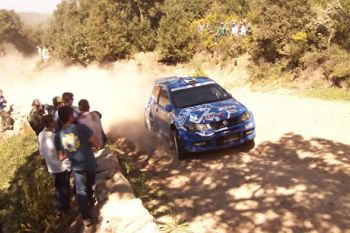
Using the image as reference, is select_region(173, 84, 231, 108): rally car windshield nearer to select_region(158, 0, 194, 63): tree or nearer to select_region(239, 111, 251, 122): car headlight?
select_region(239, 111, 251, 122): car headlight

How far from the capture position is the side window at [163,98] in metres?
10.5

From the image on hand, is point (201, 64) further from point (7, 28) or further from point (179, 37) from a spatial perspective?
point (7, 28)

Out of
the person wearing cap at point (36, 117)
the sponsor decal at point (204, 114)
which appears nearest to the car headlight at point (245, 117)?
the sponsor decal at point (204, 114)

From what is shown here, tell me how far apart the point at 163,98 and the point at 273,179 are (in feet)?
13.6

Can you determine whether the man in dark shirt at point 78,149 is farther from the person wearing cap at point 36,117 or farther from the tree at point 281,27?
the tree at point 281,27

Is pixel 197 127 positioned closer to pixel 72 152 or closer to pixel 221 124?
pixel 221 124

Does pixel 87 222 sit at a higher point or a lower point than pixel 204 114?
lower

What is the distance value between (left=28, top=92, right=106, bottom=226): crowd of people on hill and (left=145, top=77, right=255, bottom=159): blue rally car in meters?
2.26

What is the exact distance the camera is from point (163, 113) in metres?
10.4

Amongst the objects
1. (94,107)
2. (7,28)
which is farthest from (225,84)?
(7,28)

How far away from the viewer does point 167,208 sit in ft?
23.1

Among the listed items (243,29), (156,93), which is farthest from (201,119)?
(243,29)

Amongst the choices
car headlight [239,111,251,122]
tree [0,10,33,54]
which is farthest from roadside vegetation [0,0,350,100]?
tree [0,10,33,54]

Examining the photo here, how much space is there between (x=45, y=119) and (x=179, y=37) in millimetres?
19548
